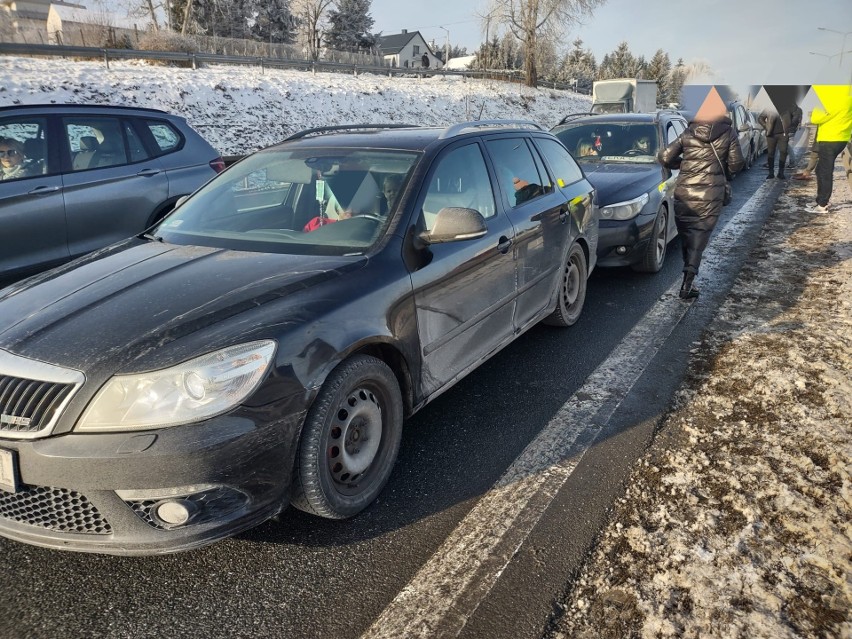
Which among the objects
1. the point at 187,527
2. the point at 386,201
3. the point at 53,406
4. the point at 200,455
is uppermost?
the point at 386,201

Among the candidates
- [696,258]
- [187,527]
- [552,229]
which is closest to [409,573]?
[187,527]

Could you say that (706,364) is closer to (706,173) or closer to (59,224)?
(706,173)

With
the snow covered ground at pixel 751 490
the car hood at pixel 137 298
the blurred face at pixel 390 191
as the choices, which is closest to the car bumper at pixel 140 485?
the car hood at pixel 137 298

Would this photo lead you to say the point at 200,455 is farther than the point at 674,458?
No

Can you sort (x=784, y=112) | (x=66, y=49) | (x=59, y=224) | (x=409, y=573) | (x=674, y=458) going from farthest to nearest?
(x=66, y=49) → (x=784, y=112) → (x=59, y=224) → (x=674, y=458) → (x=409, y=573)

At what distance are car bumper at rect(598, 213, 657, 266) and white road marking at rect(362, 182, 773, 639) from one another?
→ 1.94m

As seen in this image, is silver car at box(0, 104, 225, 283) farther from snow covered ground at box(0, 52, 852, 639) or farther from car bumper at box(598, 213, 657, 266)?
snow covered ground at box(0, 52, 852, 639)

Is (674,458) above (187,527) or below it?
below

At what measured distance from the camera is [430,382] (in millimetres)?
3225

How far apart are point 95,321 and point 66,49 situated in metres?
21.6

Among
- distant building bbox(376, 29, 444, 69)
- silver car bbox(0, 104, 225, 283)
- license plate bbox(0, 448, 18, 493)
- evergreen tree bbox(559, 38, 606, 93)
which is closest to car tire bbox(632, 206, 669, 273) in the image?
silver car bbox(0, 104, 225, 283)

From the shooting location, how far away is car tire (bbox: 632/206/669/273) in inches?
261

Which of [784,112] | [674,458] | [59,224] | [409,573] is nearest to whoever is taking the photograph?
[409,573]

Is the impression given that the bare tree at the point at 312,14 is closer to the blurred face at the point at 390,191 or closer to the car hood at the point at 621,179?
the car hood at the point at 621,179
